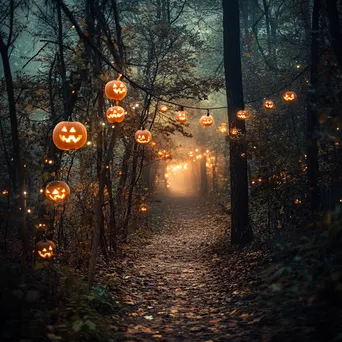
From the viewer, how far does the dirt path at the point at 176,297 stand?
5.11 meters

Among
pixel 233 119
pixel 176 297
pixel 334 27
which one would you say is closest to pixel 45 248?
pixel 176 297

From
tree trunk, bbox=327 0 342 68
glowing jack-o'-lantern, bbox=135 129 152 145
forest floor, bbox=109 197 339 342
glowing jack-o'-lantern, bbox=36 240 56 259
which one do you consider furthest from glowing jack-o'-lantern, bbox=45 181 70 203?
tree trunk, bbox=327 0 342 68

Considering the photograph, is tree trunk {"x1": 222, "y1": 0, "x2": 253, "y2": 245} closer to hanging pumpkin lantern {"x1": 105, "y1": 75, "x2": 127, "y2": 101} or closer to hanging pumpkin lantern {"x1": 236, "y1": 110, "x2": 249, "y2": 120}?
hanging pumpkin lantern {"x1": 236, "y1": 110, "x2": 249, "y2": 120}

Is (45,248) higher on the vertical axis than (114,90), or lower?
lower

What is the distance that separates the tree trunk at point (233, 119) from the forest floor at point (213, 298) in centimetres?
92

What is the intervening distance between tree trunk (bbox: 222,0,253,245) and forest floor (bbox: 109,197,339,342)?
3.02ft

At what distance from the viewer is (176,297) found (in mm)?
7160

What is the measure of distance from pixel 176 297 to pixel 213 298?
80 cm

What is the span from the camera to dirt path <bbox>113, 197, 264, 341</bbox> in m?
5.11

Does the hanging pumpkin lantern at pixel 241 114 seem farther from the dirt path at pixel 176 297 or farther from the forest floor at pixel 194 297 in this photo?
the dirt path at pixel 176 297

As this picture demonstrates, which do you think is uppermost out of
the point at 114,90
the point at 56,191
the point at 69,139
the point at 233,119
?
the point at 114,90

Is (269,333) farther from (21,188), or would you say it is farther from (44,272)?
(21,188)

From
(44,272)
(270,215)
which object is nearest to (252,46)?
(270,215)

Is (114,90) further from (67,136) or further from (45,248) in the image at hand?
(45,248)
